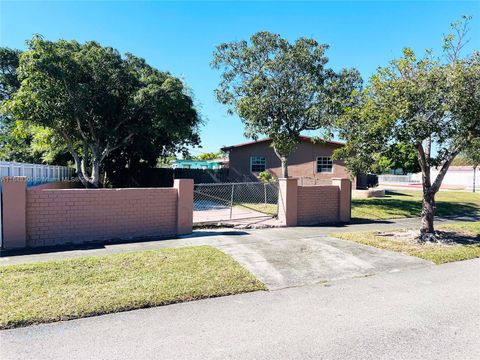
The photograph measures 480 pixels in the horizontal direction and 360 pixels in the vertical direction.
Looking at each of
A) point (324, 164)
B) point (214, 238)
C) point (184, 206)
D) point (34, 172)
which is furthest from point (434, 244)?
point (324, 164)

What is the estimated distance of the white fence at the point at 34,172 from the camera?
889 cm

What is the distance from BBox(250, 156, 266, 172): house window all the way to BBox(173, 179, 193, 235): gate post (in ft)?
55.7

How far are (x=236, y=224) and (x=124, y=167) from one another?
1676cm

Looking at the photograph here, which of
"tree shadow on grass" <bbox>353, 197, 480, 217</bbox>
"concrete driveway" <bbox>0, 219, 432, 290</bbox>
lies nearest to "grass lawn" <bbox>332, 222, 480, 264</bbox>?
"concrete driveway" <bbox>0, 219, 432, 290</bbox>

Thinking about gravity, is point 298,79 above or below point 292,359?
above

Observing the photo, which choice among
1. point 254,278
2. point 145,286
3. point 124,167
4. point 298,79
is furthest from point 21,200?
point 124,167

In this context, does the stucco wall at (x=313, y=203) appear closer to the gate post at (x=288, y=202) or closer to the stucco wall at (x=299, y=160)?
the gate post at (x=288, y=202)

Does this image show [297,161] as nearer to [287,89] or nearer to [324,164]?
[324,164]

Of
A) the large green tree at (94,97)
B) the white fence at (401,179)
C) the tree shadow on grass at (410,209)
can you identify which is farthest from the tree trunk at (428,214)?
the white fence at (401,179)

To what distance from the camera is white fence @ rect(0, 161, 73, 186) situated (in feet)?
29.2

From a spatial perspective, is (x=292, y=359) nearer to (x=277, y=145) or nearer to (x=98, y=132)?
(x=277, y=145)

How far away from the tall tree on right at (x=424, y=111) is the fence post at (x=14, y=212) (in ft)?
27.2

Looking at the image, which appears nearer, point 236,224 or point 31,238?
point 31,238

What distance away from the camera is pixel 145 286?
5.34 meters
